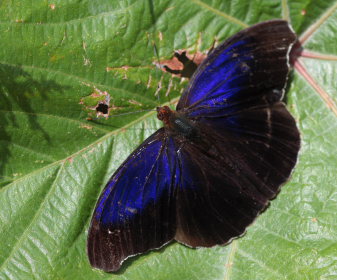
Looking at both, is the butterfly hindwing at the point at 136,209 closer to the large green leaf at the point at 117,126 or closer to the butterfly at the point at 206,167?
the butterfly at the point at 206,167

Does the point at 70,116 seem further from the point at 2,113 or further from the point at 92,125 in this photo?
the point at 2,113

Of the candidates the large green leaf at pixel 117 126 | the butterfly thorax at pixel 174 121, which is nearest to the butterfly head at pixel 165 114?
the butterfly thorax at pixel 174 121

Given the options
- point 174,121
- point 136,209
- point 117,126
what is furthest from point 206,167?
point 117,126

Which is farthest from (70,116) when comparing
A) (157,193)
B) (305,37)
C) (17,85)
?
(305,37)

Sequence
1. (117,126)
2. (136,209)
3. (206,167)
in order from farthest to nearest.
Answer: (117,126)
(206,167)
(136,209)

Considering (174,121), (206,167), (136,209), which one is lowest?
(136,209)

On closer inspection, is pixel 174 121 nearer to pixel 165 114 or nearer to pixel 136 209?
pixel 165 114
